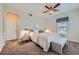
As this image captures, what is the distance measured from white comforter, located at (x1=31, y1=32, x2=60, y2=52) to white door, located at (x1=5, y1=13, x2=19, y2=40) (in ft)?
1.33

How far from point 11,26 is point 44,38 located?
2.46 ft

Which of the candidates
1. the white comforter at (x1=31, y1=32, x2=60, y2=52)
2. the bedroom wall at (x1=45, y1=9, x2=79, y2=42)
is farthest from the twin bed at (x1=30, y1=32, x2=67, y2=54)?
the bedroom wall at (x1=45, y1=9, x2=79, y2=42)

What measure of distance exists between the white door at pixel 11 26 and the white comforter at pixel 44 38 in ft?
1.33

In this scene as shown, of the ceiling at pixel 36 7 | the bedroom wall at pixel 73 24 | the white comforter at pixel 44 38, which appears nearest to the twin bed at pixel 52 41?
the white comforter at pixel 44 38

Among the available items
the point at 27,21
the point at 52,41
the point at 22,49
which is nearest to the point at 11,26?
the point at 27,21

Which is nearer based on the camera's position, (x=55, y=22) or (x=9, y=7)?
(x=9, y=7)

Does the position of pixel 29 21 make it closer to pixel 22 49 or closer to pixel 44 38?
pixel 44 38

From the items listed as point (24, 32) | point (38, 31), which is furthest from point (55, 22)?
point (24, 32)

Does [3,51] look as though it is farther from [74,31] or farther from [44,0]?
Result: [74,31]

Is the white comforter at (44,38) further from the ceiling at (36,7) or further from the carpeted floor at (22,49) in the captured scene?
the ceiling at (36,7)

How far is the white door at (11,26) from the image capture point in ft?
5.58

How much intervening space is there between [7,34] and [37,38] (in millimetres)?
641

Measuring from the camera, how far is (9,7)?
5.41 ft

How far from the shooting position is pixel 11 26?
1738 mm
